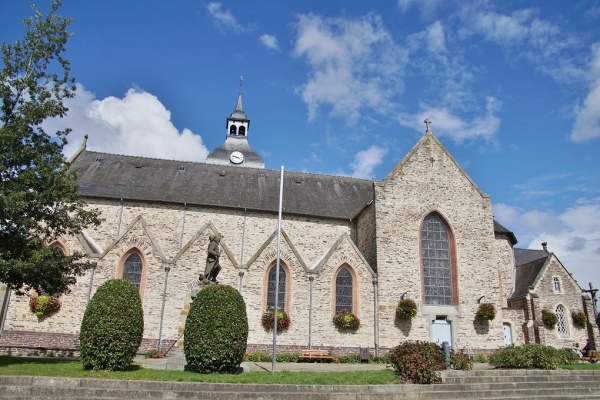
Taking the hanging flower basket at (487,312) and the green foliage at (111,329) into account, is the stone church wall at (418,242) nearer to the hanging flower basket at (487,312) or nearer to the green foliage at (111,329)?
the hanging flower basket at (487,312)

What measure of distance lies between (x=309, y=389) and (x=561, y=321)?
20468mm

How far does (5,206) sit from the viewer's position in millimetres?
13812

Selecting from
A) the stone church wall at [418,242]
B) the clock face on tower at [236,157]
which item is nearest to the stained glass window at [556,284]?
the stone church wall at [418,242]

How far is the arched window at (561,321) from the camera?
80.4 ft

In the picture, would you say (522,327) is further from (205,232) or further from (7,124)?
(7,124)

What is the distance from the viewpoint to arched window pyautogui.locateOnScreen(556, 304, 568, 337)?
965 inches

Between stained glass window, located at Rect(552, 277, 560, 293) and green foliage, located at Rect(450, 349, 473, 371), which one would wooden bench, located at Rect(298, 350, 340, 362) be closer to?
green foliage, located at Rect(450, 349, 473, 371)

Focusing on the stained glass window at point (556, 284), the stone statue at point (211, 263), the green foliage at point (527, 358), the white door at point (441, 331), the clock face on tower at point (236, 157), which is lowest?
the green foliage at point (527, 358)

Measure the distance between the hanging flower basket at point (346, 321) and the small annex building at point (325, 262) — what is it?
0.96 feet

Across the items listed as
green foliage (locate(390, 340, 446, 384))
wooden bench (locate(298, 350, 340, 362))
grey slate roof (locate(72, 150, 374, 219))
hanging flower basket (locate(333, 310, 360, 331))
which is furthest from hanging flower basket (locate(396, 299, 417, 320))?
green foliage (locate(390, 340, 446, 384))

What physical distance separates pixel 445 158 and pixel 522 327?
32.5 feet

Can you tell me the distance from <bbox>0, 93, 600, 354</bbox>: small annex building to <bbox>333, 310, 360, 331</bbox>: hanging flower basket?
11.5 inches

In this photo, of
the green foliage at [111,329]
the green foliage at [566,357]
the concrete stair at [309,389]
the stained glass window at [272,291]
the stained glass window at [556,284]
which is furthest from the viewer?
the stained glass window at [556,284]

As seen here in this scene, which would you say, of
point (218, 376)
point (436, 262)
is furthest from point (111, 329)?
point (436, 262)
